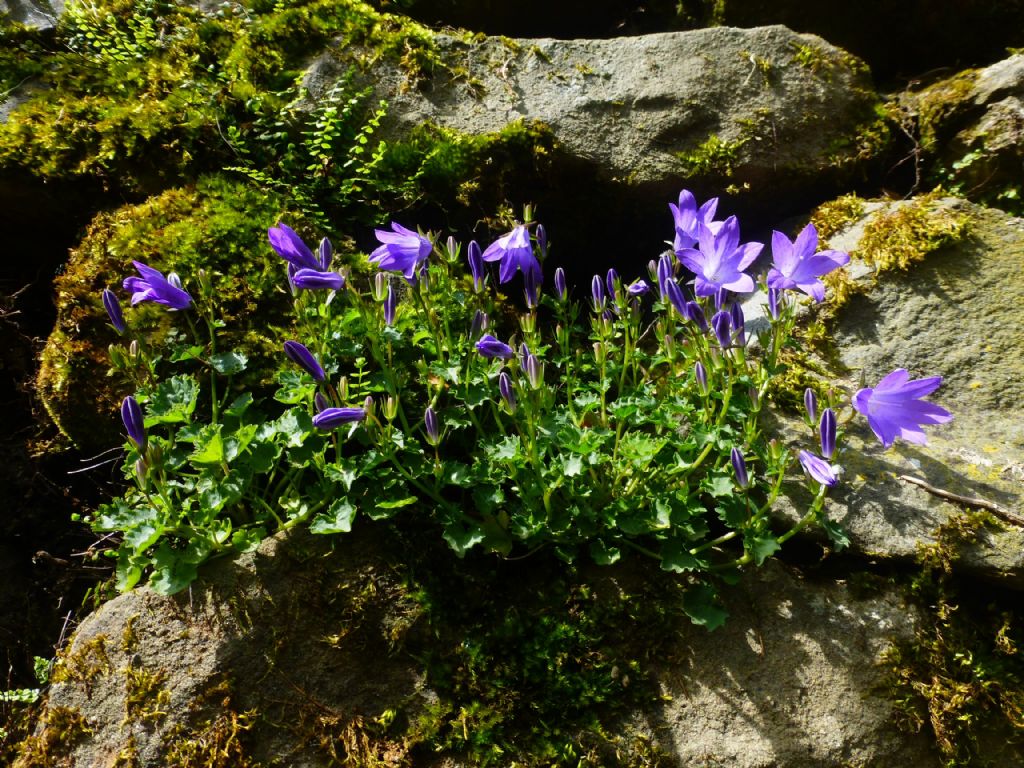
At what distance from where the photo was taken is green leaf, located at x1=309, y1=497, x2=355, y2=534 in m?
2.50

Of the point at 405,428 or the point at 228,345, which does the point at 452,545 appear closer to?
the point at 405,428

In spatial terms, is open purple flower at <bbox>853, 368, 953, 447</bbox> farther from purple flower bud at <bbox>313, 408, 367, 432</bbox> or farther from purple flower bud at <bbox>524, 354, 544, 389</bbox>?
purple flower bud at <bbox>313, 408, 367, 432</bbox>

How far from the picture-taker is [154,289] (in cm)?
267

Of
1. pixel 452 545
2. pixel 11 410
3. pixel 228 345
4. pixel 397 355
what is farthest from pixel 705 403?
pixel 11 410

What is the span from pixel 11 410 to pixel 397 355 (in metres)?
2.36

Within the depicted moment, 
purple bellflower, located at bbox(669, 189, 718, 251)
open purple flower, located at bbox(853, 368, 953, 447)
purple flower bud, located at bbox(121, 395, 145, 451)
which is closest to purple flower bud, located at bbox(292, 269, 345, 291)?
purple flower bud, located at bbox(121, 395, 145, 451)

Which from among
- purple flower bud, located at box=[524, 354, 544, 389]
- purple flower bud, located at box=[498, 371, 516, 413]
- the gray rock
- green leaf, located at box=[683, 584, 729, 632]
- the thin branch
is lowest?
green leaf, located at box=[683, 584, 729, 632]

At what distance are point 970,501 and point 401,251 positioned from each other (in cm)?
249

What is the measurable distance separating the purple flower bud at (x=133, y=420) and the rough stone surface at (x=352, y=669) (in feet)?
2.00

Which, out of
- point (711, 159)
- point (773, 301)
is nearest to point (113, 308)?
point (773, 301)

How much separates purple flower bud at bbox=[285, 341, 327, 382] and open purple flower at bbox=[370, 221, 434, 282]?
1.70ft

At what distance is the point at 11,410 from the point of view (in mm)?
3887

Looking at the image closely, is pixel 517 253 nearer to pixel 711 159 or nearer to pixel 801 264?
pixel 801 264

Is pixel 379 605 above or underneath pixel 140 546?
underneath
